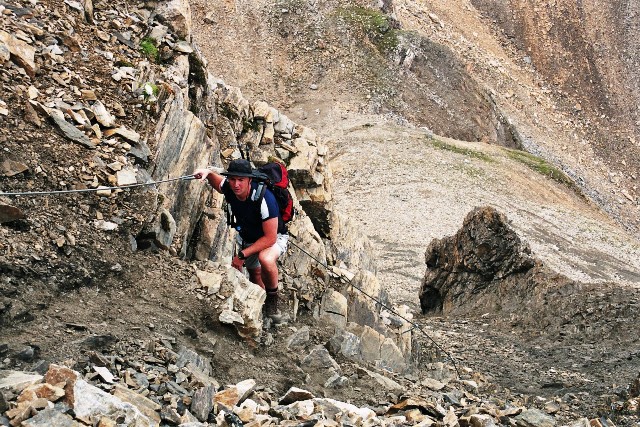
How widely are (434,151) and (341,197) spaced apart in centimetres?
837

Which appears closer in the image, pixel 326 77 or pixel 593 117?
pixel 326 77

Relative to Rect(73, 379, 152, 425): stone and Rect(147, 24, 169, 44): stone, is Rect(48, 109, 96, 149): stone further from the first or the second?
Rect(73, 379, 152, 425): stone

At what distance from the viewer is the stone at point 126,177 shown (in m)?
10.5

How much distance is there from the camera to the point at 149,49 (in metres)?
13.2

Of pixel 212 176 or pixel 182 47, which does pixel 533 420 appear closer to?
pixel 212 176

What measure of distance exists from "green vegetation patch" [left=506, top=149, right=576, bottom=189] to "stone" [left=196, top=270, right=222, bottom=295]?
4045cm

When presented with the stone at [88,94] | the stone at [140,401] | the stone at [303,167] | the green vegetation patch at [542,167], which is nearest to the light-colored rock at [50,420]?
the stone at [140,401]

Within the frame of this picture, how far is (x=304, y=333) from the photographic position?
447 inches

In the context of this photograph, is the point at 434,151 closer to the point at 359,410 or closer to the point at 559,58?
the point at 559,58

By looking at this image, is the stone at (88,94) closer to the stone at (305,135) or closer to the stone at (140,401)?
the stone at (140,401)

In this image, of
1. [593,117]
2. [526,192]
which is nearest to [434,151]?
[526,192]

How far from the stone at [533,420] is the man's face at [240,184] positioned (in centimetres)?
482

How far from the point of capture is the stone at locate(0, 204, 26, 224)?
904cm

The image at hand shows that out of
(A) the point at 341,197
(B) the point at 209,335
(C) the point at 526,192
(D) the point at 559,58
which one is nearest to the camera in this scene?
(B) the point at 209,335
